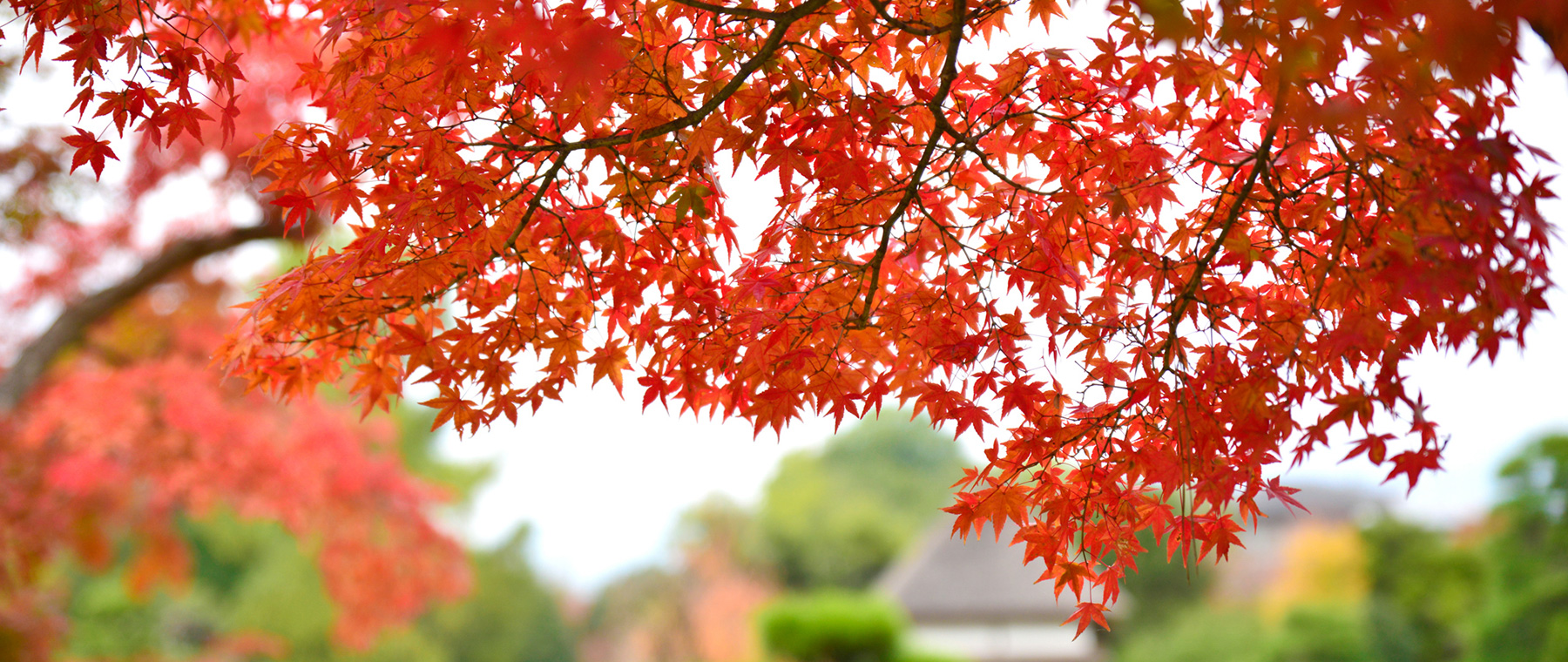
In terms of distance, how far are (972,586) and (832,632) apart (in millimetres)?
5420

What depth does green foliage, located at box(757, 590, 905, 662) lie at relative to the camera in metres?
11.3

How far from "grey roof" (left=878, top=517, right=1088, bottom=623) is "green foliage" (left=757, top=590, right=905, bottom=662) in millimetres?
3912

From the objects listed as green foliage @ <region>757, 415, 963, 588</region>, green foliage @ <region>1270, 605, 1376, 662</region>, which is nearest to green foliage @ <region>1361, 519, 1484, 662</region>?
green foliage @ <region>1270, 605, 1376, 662</region>

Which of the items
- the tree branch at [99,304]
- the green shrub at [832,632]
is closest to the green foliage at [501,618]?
the green shrub at [832,632]

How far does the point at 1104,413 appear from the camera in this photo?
1.95 m

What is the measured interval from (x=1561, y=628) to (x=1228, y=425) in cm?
689

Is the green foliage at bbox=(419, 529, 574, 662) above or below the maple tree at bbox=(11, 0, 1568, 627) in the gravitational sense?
above

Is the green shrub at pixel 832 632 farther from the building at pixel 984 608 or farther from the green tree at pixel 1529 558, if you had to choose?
the green tree at pixel 1529 558

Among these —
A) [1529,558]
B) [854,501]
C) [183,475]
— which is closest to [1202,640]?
[1529,558]

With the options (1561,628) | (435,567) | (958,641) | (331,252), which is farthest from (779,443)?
(958,641)

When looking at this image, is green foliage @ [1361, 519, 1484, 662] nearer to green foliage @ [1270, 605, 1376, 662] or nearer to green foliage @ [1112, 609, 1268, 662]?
green foliage @ [1270, 605, 1376, 662]

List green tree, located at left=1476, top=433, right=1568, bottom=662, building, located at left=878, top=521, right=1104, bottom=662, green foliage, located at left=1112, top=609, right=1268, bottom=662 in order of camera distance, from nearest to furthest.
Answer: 1. green tree, located at left=1476, top=433, right=1568, bottom=662
2. green foliage, located at left=1112, top=609, right=1268, bottom=662
3. building, located at left=878, top=521, right=1104, bottom=662

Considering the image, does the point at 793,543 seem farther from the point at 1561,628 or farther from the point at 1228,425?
the point at 1228,425

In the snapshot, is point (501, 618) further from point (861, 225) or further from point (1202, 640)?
point (861, 225)
